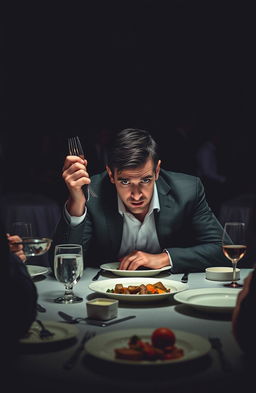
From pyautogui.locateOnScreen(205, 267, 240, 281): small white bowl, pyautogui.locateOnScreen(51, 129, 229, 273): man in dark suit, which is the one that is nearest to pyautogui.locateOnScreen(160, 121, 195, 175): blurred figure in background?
pyautogui.locateOnScreen(51, 129, 229, 273): man in dark suit

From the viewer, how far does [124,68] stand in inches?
492

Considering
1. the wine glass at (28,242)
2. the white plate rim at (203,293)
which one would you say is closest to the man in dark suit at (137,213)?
the wine glass at (28,242)

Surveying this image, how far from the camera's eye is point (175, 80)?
494 inches

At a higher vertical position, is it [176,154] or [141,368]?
[176,154]

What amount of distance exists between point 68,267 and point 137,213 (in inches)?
43.9

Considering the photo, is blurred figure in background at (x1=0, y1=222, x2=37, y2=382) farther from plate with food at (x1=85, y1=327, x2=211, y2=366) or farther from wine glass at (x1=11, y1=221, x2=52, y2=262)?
wine glass at (x1=11, y1=221, x2=52, y2=262)

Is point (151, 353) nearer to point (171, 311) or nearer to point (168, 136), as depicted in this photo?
point (171, 311)

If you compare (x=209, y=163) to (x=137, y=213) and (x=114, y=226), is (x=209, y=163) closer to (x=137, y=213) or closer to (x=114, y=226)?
(x=137, y=213)

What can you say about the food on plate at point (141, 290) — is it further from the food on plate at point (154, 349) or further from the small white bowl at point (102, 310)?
the food on plate at point (154, 349)

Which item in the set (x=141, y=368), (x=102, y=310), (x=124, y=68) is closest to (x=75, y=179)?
(x=102, y=310)

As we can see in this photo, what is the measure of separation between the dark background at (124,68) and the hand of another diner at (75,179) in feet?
30.0

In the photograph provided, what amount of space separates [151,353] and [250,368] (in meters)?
0.23

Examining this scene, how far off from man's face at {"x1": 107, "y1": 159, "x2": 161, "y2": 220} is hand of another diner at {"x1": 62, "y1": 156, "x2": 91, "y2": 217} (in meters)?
0.26

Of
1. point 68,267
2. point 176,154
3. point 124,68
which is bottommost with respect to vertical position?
point 68,267
